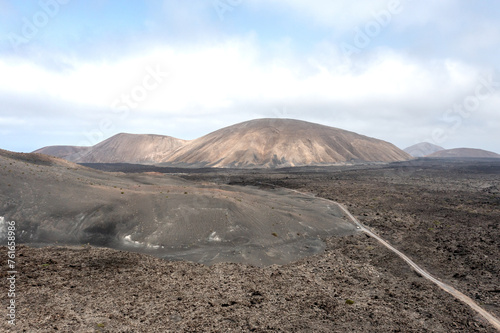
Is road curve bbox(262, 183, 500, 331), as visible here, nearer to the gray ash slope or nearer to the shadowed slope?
the gray ash slope

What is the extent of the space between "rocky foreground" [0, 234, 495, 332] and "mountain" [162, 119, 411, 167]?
353 feet

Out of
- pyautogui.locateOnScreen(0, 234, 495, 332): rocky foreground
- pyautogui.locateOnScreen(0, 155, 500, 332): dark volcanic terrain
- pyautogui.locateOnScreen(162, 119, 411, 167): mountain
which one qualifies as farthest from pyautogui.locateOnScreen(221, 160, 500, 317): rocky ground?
pyautogui.locateOnScreen(162, 119, 411, 167): mountain

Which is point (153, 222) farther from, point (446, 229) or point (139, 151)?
point (139, 151)

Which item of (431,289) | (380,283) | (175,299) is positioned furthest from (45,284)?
(431,289)

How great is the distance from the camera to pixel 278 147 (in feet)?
457

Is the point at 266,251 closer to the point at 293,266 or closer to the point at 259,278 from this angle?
the point at 293,266

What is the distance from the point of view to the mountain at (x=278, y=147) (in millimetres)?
132500

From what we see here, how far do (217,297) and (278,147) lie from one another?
418ft

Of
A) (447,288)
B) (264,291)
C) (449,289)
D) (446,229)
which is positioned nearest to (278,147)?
(446,229)

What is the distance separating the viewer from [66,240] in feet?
64.9

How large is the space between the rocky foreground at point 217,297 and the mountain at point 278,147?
353ft

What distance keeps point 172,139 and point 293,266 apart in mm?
189861

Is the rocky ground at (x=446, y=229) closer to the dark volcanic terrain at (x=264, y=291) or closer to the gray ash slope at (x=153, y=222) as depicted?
the dark volcanic terrain at (x=264, y=291)

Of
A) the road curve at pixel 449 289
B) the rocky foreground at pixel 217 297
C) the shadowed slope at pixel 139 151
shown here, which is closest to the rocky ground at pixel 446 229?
the road curve at pixel 449 289
